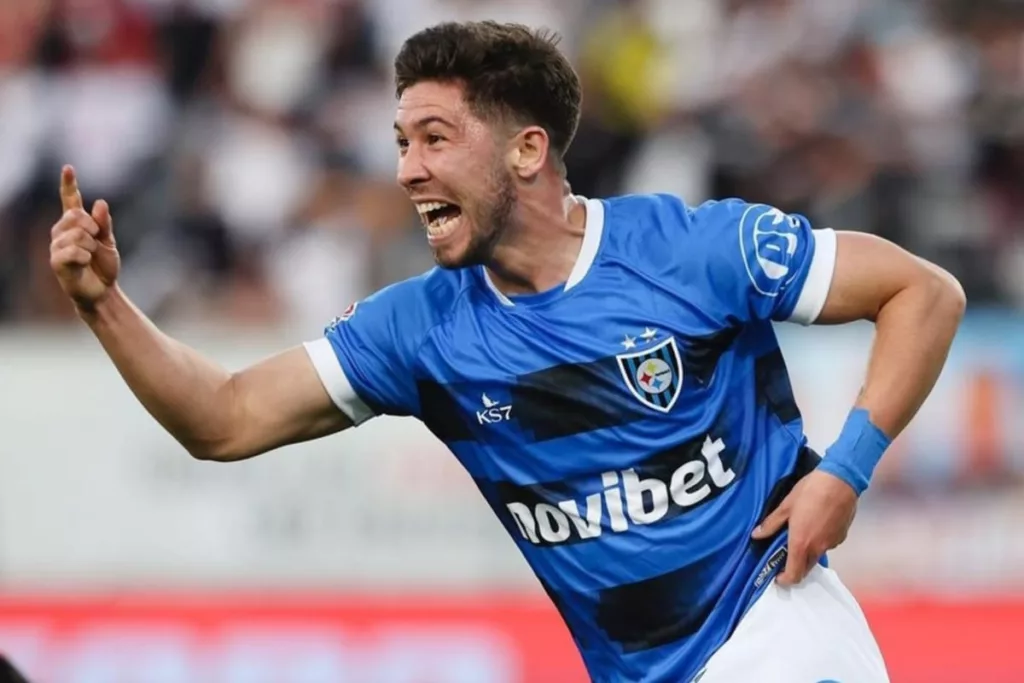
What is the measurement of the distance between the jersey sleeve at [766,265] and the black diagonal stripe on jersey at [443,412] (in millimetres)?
754

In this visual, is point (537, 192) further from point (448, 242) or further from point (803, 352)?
point (803, 352)

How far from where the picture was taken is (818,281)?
499 cm

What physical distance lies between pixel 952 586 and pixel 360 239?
13.2 feet

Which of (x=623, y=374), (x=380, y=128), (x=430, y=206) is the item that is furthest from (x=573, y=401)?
(x=380, y=128)

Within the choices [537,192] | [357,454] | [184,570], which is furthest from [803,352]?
[537,192]

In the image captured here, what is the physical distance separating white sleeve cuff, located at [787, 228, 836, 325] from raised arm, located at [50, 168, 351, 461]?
1278 millimetres

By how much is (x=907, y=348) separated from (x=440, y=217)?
123 cm

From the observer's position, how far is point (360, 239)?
468 inches

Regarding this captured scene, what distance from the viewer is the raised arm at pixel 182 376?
4980mm

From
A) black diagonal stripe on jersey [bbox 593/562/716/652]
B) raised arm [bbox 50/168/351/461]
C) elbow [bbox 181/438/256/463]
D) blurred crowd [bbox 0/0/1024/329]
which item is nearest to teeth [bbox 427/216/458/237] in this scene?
raised arm [bbox 50/168/351/461]

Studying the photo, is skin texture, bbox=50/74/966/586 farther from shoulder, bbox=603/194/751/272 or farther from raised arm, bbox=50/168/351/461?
shoulder, bbox=603/194/751/272

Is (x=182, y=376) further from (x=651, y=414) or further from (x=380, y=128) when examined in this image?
(x=380, y=128)

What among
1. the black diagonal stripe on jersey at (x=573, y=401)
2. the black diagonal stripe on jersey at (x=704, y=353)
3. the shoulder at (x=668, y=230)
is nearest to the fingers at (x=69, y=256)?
the black diagonal stripe on jersey at (x=573, y=401)

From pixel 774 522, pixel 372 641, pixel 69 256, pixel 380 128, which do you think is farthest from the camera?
pixel 380 128
